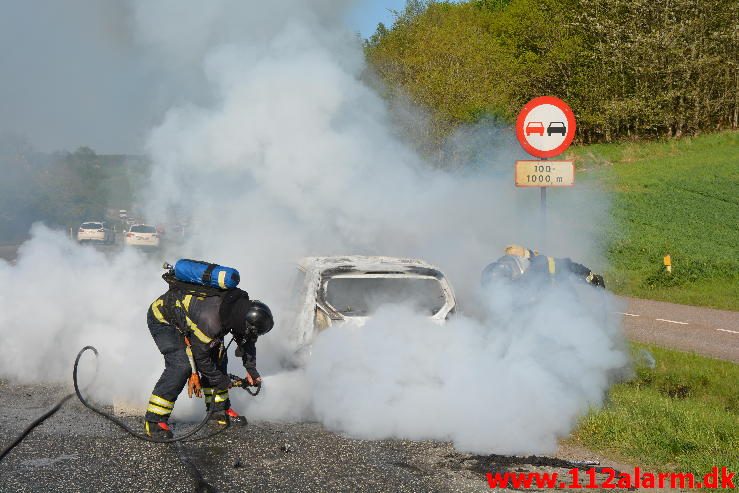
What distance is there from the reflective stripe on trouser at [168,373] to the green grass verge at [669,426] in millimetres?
3118

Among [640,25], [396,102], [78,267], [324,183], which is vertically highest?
[640,25]

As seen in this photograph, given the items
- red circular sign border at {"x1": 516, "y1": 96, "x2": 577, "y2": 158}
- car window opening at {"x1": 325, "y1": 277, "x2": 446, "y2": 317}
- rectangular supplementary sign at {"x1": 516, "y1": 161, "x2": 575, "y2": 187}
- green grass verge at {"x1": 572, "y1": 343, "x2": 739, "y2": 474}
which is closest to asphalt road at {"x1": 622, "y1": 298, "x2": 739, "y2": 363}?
green grass verge at {"x1": 572, "y1": 343, "x2": 739, "y2": 474}

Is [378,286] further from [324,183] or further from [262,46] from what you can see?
[262,46]

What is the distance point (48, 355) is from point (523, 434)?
5921mm

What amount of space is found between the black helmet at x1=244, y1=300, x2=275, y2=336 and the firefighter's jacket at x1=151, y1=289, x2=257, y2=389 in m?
0.23

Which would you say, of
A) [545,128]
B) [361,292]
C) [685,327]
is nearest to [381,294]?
[361,292]

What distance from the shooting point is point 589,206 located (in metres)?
19.5

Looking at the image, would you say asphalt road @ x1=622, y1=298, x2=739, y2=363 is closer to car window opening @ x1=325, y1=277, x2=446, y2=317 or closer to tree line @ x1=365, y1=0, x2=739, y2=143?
car window opening @ x1=325, y1=277, x2=446, y2=317

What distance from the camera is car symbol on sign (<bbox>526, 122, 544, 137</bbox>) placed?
405 inches

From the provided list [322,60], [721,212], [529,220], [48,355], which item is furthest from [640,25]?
[48,355]

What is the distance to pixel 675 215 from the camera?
1325 inches

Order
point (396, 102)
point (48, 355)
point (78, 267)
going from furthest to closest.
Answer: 1. point (396, 102)
2. point (78, 267)
3. point (48, 355)
